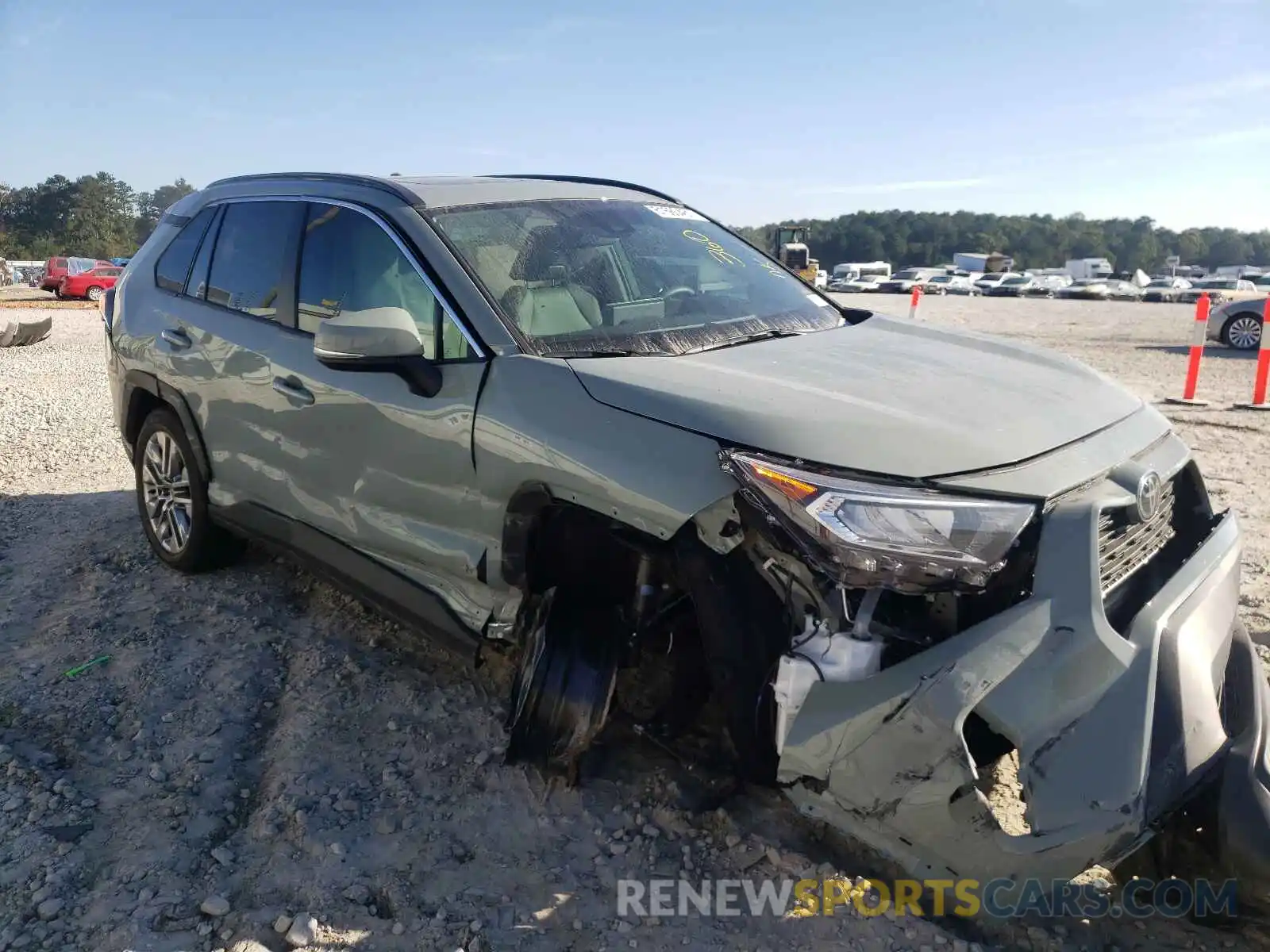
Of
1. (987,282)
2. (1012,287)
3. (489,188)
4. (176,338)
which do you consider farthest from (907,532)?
(987,282)

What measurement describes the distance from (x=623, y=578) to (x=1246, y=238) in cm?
14001

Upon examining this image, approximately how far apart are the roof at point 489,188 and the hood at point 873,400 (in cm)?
106

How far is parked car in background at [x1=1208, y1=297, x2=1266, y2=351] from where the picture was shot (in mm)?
14883

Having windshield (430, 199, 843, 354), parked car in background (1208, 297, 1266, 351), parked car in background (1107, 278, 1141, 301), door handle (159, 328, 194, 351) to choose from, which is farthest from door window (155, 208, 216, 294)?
parked car in background (1107, 278, 1141, 301)

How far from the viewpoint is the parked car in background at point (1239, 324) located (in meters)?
14.9

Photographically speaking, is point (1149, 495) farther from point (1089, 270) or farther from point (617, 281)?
point (1089, 270)

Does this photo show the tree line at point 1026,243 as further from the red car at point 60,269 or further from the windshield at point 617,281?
the windshield at point 617,281

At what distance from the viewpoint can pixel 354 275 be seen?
3.48 m

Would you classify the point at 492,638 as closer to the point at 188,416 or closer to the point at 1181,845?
the point at 1181,845

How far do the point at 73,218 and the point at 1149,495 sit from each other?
289ft

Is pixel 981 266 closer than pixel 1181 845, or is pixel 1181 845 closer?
pixel 1181 845

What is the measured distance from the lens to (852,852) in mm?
2607

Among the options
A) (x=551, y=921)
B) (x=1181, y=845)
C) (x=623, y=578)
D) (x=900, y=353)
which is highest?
(x=900, y=353)

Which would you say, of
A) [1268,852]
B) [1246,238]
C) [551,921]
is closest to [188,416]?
[551,921]
